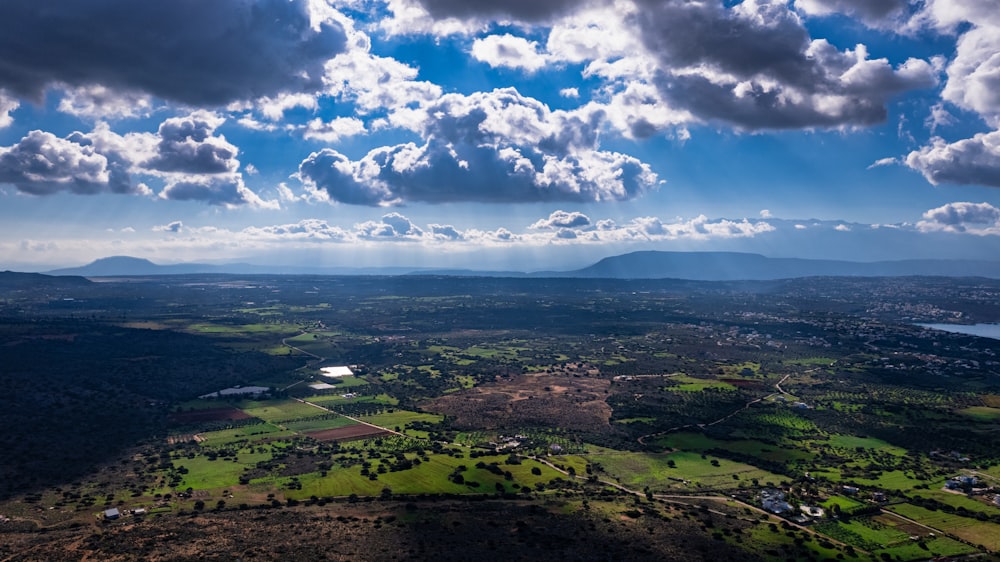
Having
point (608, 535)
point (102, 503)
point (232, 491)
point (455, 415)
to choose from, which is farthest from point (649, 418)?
Answer: point (102, 503)

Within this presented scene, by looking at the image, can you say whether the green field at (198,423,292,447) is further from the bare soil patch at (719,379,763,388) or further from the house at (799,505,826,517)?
the bare soil patch at (719,379,763,388)

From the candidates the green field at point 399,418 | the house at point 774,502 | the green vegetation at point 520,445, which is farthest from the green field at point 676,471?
the green field at point 399,418

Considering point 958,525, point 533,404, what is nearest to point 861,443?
point 958,525

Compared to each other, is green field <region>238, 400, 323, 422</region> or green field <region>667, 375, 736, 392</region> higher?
green field <region>238, 400, 323, 422</region>

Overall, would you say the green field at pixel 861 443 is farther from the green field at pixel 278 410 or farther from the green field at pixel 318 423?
the green field at pixel 278 410

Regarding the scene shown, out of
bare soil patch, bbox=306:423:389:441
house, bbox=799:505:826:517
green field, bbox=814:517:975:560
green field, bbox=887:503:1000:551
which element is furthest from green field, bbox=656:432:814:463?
bare soil patch, bbox=306:423:389:441

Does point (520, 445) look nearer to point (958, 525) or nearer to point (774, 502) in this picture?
point (774, 502)
